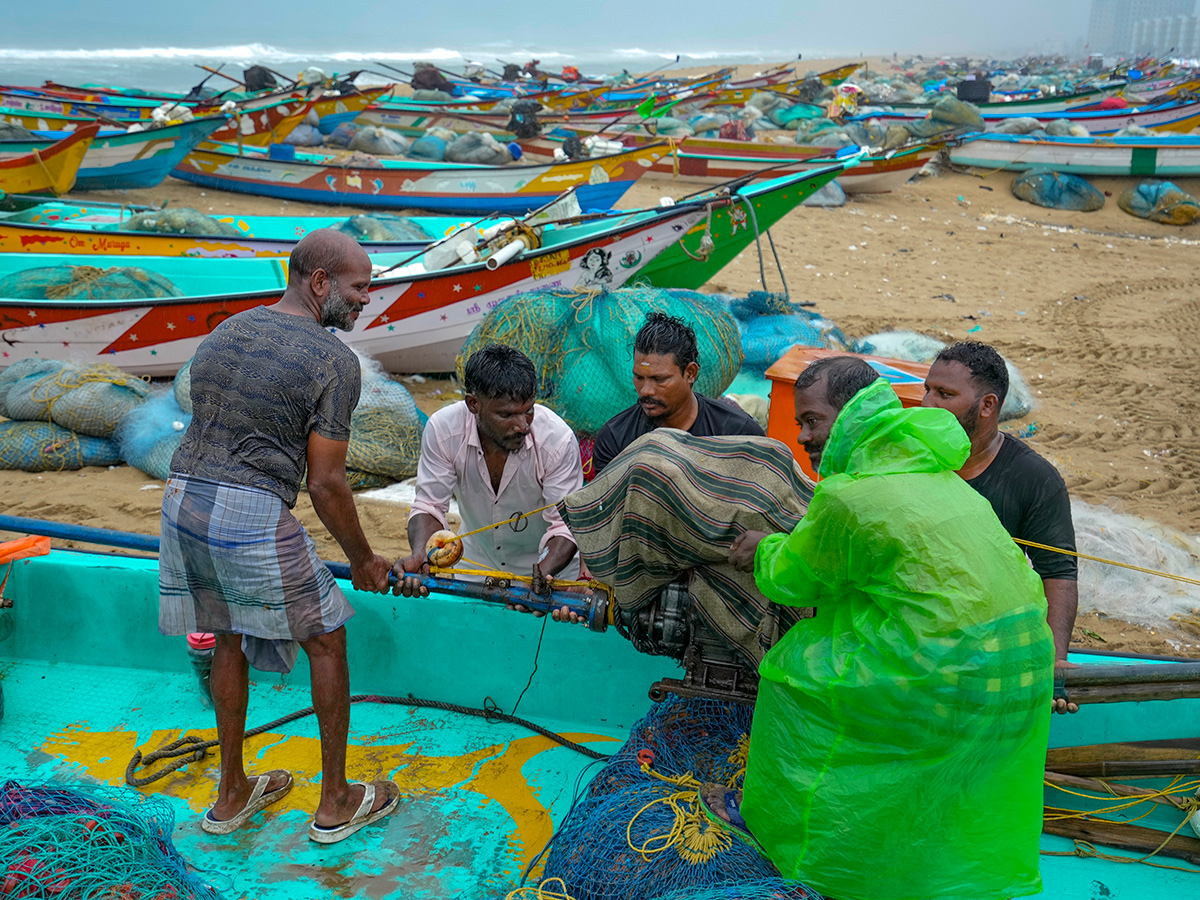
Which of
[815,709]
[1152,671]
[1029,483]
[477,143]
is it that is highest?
[477,143]

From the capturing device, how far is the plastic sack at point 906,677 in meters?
1.56

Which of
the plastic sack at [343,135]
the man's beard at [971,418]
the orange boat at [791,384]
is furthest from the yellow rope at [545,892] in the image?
the plastic sack at [343,135]

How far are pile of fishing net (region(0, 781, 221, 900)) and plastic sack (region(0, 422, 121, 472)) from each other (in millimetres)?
3967

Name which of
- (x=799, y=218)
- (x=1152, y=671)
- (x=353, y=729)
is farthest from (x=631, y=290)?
(x=799, y=218)

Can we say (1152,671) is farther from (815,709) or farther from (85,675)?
(85,675)

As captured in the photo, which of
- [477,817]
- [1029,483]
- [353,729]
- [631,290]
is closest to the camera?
[1029,483]

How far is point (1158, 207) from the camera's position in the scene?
41.5 feet

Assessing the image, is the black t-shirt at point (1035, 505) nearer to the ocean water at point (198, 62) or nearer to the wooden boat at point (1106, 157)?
the wooden boat at point (1106, 157)

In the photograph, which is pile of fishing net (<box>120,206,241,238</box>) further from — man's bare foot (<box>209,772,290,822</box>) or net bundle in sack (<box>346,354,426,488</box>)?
man's bare foot (<box>209,772,290,822</box>)

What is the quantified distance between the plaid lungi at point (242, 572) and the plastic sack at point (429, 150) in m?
16.0

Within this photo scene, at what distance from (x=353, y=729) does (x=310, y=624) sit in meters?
0.93

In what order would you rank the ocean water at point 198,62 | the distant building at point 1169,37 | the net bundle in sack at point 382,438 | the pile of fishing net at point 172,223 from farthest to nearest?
1. the distant building at point 1169,37
2. the ocean water at point 198,62
3. the pile of fishing net at point 172,223
4. the net bundle in sack at point 382,438

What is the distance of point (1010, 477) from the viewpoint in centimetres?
246

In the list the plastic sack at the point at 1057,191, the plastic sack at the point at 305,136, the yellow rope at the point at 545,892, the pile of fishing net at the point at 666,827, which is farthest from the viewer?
the plastic sack at the point at 305,136
